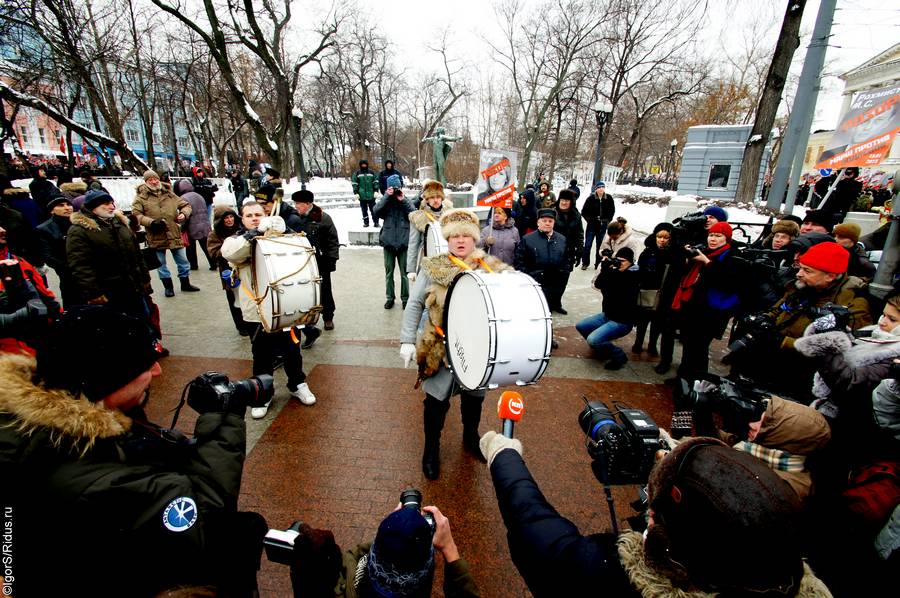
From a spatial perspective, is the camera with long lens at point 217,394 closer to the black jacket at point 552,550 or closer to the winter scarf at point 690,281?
the black jacket at point 552,550

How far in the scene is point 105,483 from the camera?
1183 millimetres

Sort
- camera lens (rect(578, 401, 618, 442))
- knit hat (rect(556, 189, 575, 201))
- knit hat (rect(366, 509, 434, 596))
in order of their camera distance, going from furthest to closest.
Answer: knit hat (rect(556, 189, 575, 201)), camera lens (rect(578, 401, 618, 442)), knit hat (rect(366, 509, 434, 596))

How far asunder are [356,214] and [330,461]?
15460 mm

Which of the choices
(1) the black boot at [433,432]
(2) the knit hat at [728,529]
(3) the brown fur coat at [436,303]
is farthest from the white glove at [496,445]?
(1) the black boot at [433,432]

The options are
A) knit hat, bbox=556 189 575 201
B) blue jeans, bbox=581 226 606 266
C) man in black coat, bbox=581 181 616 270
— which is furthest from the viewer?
man in black coat, bbox=581 181 616 270

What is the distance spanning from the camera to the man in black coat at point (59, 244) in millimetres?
4836

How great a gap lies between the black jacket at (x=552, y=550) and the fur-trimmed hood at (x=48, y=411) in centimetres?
137

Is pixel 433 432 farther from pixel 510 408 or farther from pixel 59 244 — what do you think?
pixel 59 244

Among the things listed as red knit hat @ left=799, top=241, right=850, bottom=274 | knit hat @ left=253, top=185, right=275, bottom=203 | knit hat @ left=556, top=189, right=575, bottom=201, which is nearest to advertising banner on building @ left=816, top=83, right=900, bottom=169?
red knit hat @ left=799, top=241, right=850, bottom=274

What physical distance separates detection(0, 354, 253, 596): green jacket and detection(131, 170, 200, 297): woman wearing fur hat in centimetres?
692

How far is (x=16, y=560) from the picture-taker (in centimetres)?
110

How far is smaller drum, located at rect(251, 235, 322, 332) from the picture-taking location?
3.43 metres

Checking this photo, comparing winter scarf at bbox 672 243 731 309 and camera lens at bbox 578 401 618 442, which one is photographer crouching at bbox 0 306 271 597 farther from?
winter scarf at bbox 672 243 731 309

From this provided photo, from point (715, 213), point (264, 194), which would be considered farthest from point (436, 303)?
point (715, 213)
